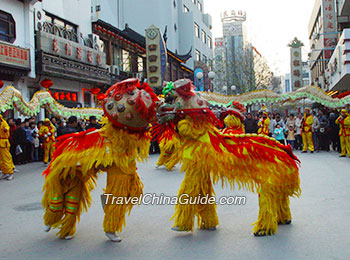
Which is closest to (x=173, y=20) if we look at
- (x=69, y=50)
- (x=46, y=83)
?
(x=69, y=50)

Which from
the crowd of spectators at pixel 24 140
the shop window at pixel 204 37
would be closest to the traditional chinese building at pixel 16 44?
the crowd of spectators at pixel 24 140

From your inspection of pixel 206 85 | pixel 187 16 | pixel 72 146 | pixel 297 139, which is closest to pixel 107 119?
pixel 72 146

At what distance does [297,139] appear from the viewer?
14.1 m

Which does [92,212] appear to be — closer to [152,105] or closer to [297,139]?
[152,105]

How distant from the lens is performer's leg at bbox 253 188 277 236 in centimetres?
371

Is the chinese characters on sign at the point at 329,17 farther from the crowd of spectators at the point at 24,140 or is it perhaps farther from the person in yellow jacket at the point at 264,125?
the crowd of spectators at the point at 24,140

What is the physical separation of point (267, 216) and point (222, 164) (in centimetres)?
72

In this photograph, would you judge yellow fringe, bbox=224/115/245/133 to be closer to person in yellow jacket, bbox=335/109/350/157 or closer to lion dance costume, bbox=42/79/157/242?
lion dance costume, bbox=42/79/157/242

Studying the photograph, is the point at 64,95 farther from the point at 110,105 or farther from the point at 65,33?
the point at 110,105

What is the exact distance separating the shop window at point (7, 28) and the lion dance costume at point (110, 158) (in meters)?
11.9

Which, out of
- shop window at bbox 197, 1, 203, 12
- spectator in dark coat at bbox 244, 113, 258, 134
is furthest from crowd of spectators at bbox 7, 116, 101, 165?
shop window at bbox 197, 1, 203, 12

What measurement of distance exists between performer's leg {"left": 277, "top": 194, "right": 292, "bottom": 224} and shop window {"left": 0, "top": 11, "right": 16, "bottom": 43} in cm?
1324

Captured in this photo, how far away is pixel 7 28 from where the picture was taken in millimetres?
13938

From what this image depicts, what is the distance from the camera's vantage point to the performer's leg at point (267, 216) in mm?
3711
